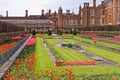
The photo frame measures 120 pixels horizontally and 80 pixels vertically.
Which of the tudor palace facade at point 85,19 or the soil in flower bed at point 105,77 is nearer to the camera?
the soil in flower bed at point 105,77

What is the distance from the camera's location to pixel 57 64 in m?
13.1

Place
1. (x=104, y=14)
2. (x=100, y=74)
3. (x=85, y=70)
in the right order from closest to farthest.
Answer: (x=100, y=74) < (x=85, y=70) < (x=104, y=14)

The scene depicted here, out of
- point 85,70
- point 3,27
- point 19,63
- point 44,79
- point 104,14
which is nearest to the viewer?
point 44,79

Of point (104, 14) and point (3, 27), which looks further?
point (104, 14)

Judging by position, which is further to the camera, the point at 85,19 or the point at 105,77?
the point at 85,19

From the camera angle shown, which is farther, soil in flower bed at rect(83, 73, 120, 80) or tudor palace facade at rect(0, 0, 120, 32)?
tudor palace facade at rect(0, 0, 120, 32)

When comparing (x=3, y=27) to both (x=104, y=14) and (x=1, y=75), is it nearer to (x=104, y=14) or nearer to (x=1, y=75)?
(x=1, y=75)

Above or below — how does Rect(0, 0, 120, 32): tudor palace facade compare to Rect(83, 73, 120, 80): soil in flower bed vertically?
above

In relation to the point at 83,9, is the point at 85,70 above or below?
below

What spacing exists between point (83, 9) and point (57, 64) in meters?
69.9

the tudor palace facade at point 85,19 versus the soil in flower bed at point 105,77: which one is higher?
the tudor palace facade at point 85,19

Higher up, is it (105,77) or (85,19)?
(85,19)

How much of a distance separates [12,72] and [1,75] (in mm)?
1087

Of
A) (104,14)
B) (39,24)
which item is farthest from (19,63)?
(39,24)
